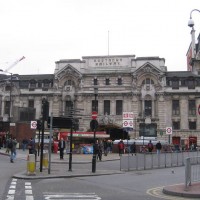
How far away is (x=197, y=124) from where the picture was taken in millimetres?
62031

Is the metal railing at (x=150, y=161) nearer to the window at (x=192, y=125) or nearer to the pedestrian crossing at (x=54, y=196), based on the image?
the pedestrian crossing at (x=54, y=196)

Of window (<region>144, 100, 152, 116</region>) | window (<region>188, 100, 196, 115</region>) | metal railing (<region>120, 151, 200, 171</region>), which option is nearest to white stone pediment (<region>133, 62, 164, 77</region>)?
window (<region>144, 100, 152, 116</region>)

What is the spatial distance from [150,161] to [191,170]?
1067 centimetres

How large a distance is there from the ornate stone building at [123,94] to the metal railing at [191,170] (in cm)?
4668

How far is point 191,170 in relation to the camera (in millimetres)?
14477

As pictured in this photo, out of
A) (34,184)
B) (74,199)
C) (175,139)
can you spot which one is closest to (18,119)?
(175,139)

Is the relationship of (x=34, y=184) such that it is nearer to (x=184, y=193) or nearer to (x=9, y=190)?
(x=9, y=190)

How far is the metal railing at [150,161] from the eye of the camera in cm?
2347

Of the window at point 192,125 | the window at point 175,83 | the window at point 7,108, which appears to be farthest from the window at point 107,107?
the window at point 7,108

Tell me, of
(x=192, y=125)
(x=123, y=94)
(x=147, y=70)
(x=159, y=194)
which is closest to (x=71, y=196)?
(x=159, y=194)

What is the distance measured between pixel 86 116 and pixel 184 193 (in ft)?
176

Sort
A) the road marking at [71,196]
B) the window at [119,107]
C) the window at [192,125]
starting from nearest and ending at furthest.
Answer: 1. the road marking at [71,196]
2. the window at [192,125]
3. the window at [119,107]

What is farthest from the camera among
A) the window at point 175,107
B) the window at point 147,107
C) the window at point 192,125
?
the window at point 147,107

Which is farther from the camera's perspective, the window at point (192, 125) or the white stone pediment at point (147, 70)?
the white stone pediment at point (147, 70)
